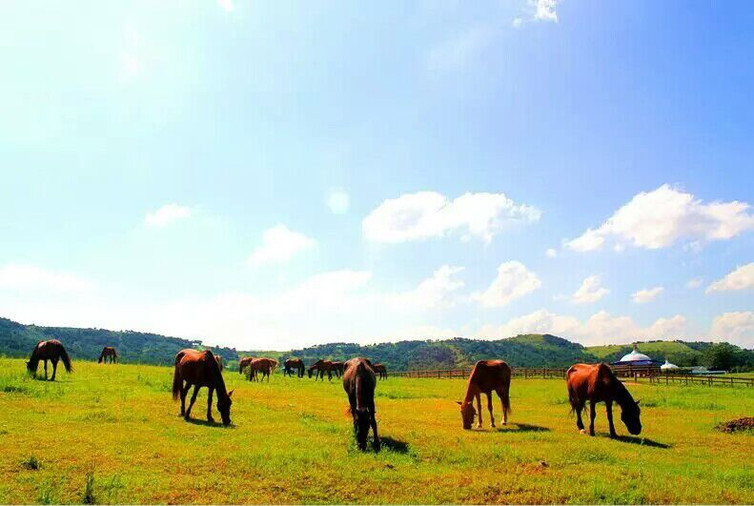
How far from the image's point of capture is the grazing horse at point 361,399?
13.9m

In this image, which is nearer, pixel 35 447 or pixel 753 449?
pixel 35 447

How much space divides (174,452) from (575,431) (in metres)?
14.3

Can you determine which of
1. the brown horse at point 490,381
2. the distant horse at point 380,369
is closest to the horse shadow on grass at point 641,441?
the brown horse at point 490,381

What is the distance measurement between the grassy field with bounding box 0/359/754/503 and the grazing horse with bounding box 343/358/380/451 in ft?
2.00

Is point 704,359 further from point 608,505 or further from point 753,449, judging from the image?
point 608,505

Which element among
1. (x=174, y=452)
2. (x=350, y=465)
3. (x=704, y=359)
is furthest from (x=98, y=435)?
(x=704, y=359)

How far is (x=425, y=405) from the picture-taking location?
27859 mm

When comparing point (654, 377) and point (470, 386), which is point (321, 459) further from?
point (654, 377)

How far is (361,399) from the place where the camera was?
14875mm

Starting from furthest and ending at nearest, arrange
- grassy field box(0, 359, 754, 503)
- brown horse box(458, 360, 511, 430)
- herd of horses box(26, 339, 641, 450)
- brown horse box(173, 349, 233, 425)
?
brown horse box(458, 360, 511, 430)
brown horse box(173, 349, 233, 425)
herd of horses box(26, 339, 641, 450)
grassy field box(0, 359, 754, 503)

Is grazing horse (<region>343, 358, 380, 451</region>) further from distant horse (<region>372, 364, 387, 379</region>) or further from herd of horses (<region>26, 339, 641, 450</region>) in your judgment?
distant horse (<region>372, 364, 387, 379</region>)

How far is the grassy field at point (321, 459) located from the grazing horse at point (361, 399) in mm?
608

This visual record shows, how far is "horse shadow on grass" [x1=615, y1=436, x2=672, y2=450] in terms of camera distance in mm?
16531

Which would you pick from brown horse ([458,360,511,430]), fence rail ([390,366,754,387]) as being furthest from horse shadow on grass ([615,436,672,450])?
fence rail ([390,366,754,387])
